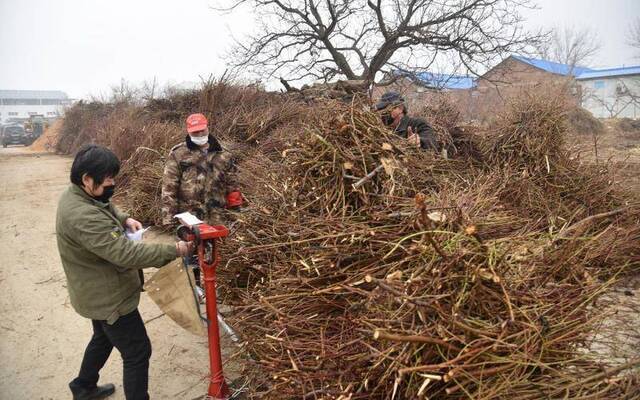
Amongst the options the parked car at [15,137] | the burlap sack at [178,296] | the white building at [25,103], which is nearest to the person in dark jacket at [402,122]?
the burlap sack at [178,296]

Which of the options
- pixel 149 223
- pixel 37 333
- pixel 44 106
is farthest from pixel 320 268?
pixel 44 106

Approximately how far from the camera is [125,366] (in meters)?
2.44

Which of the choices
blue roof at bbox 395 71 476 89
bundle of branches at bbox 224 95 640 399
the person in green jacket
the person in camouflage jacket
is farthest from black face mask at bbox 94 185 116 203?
blue roof at bbox 395 71 476 89

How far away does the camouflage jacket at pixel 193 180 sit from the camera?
159 inches

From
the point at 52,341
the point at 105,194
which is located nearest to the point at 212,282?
the point at 105,194

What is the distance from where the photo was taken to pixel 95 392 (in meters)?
2.91

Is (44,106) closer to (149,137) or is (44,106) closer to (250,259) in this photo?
(149,137)

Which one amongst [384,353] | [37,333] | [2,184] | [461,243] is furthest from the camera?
[2,184]

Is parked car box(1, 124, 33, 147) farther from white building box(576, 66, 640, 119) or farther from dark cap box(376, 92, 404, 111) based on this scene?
white building box(576, 66, 640, 119)

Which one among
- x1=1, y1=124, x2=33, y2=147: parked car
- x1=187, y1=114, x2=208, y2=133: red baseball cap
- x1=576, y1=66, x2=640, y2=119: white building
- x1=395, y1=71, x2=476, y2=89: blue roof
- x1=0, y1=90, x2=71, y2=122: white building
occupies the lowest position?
x1=187, y1=114, x2=208, y2=133: red baseball cap

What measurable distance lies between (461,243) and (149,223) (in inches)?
273

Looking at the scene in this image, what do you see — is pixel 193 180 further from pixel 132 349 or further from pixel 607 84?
pixel 607 84

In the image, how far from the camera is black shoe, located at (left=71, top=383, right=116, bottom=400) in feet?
9.33

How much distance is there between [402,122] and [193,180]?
2.40 metres
